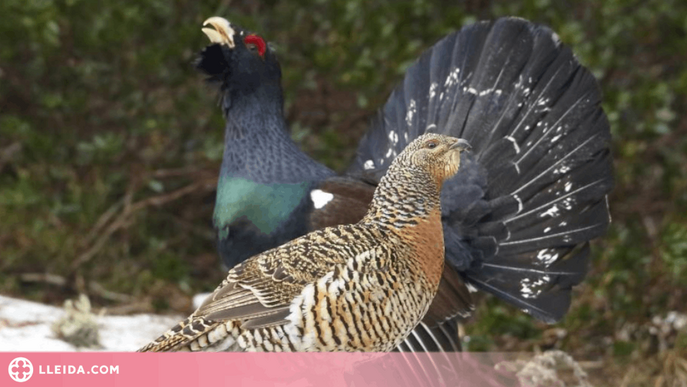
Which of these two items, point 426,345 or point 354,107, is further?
point 354,107

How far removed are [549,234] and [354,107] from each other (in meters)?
3.04

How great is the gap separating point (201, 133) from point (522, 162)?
3.36 meters

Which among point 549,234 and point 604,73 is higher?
point 604,73

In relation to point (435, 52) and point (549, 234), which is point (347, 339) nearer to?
point (549, 234)

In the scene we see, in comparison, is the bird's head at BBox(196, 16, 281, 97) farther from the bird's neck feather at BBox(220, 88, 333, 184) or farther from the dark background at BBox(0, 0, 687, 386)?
the dark background at BBox(0, 0, 687, 386)

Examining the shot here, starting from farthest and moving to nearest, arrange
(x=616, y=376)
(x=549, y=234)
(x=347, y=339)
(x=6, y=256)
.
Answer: (x=6, y=256) → (x=616, y=376) → (x=549, y=234) → (x=347, y=339)

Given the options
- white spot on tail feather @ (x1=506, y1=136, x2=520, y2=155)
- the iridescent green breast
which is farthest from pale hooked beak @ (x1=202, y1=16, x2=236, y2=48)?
white spot on tail feather @ (x1=506, y1=136, x2=520, y2=155)

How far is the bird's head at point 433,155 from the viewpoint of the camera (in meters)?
2.20

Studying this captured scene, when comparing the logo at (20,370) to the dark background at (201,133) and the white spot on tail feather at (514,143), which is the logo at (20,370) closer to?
the white spot on tail feather at (514,143)

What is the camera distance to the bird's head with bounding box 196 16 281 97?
309cm

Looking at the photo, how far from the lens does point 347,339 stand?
213cm

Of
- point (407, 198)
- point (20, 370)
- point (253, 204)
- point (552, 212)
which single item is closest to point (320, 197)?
point (253, 204)

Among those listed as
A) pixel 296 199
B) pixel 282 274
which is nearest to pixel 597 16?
pixel 296 199

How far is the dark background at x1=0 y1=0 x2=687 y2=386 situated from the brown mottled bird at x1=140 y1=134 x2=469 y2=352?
3177 mm
